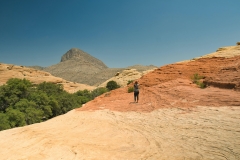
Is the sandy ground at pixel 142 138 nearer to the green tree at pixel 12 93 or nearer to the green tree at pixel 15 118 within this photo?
the green tree at pixel 15 118

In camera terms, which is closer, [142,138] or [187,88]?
[142,138]

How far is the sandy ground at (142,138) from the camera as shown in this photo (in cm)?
743

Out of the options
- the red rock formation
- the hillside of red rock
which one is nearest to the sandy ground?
the hillside of red rock

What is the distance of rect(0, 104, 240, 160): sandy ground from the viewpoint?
7426mm

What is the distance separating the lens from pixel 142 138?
937 cm

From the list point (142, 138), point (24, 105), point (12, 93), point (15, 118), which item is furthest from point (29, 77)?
point (142, 138)

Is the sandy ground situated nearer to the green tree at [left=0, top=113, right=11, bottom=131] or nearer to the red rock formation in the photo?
the red rock formation

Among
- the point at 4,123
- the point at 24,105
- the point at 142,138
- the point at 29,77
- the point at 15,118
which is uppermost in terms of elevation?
the point at 29,77

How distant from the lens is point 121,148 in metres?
8.38

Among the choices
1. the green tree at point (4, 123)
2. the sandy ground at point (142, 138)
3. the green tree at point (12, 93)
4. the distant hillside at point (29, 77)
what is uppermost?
the distant hillside at point (29, 77)

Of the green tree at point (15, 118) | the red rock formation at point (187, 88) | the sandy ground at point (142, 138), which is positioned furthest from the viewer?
the green tree at point (15, 118)

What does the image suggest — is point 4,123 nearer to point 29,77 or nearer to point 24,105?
point 24,105

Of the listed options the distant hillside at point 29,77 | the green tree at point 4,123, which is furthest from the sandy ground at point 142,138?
the distant hillside at point 29,77

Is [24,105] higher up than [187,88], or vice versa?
[187,88]
